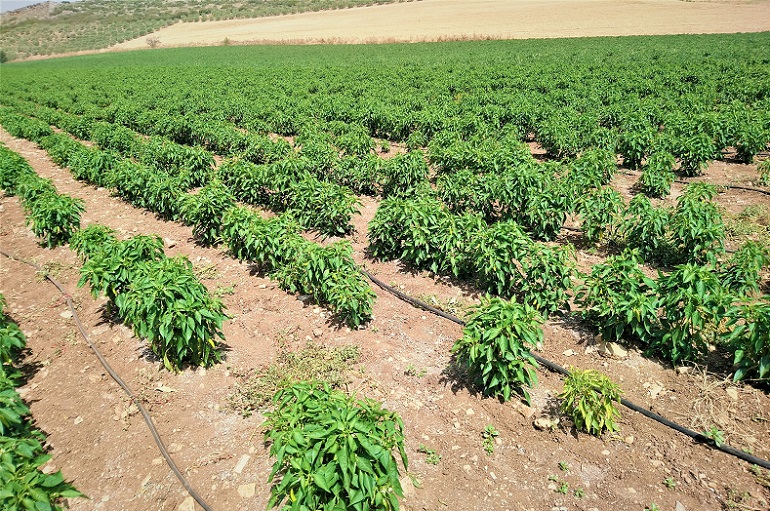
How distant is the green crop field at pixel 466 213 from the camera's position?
17.0 feet

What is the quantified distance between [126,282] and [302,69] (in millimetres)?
30845

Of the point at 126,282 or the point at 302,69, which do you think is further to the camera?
the point at 302,69

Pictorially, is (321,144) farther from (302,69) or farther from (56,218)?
(302,69)

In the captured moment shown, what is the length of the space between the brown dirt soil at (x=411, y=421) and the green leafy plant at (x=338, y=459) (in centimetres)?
99

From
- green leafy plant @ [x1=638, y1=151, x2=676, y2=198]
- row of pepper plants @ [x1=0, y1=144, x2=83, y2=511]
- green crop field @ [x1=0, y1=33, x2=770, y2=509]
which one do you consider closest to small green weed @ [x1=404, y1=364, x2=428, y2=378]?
green crop field @ [x1=0, y1=33, x2=770, y2=509]

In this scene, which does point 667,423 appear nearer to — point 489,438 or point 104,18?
point 489,438

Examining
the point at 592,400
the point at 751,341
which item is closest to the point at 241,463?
the point at 592,400

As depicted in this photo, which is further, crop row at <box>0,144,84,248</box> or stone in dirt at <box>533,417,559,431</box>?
crop row at <box>0,144,84,248</box>

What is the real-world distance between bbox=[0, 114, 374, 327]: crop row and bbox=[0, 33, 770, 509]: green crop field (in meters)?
0.04

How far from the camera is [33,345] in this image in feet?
22.7

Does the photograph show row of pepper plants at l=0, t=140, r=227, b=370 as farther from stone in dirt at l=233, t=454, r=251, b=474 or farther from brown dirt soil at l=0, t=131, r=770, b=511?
stone in dirt at l=233, t=454, r=251, b=474

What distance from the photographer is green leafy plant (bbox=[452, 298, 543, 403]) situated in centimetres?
507

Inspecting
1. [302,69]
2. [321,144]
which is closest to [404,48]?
[302,69]

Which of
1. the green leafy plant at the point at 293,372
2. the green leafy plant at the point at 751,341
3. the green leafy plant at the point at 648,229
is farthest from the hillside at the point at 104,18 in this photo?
the green leafy plant at the point at 751,341
